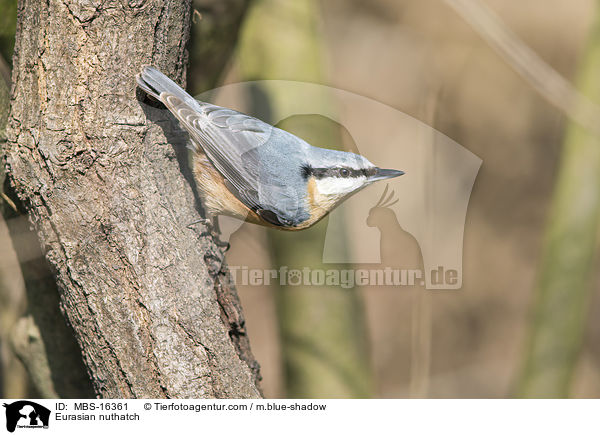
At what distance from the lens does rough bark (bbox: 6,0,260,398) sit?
3.38ft

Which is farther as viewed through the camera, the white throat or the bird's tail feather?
the white throat

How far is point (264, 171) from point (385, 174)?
1.09ft

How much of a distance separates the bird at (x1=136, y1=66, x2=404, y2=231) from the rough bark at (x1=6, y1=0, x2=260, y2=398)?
0.32ft

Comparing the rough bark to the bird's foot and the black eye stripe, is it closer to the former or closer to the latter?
the bird's foot

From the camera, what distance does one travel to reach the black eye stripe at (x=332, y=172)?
48.0 inches

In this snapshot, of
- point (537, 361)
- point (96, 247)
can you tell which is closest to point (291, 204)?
point (96, 247)

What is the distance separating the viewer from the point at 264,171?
1.31m

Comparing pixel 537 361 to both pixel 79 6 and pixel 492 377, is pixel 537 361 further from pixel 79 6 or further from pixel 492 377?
pixel 79 6
